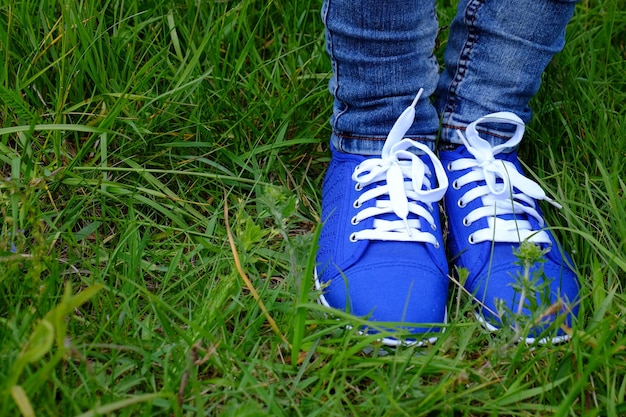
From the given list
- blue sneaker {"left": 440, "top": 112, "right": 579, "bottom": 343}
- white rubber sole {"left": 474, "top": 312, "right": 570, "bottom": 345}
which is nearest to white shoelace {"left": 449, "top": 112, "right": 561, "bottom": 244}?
blue sneaker {"left": 440, "top": 112, "right": 579, "bottom": 343}

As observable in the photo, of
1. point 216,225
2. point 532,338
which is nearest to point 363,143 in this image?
point 216,225

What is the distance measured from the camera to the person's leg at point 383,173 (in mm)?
1000

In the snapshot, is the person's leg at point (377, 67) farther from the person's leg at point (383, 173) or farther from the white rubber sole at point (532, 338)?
the white rubber sole at point (532, 338)

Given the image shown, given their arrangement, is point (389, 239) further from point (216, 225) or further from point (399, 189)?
point (216, 225)

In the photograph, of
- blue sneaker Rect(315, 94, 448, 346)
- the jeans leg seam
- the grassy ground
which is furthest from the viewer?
the jeans leg seam

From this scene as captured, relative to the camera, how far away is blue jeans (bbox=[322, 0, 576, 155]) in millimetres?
1031

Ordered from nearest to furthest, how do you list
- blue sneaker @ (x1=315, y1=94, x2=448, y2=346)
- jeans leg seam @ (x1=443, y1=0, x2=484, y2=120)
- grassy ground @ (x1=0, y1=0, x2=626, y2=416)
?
grassy ground @ (x1=0, y1=0, x2=626, y2=416) < blue sneaker @ (x1=315, y1=94, x2=448, y2=346) < jeans leg seam @ (x1=443, y1=0, x2=484, y2=120)

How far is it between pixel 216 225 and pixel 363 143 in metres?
0.31

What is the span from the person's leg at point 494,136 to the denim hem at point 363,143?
58 millimetres

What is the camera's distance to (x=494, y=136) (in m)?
1.19

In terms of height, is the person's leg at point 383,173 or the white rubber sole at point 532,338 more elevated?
the person's leg at point 383,173

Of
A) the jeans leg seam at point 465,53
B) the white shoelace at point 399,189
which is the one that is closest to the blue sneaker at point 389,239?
the white shoelace at point 399,189

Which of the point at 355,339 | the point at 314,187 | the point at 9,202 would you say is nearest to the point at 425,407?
the point at 355,339

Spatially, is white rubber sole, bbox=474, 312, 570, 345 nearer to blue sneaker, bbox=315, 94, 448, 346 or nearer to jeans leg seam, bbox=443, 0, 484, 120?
blue sneaker, bbox=315, 94, 448, 346
